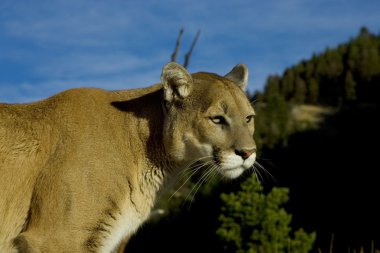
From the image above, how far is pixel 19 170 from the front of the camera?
6.86m

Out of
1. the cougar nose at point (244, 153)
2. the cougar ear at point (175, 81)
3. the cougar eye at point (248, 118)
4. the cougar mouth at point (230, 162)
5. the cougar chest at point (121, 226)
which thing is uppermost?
the cougar ear at point (175, 81)

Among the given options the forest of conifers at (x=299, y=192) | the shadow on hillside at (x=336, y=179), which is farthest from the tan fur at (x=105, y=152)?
the shadow on hillside at (x=336, y=179)

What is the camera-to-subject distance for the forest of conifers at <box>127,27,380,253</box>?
2125cm

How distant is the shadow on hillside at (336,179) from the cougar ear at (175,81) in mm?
24291

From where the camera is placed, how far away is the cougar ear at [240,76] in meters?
8.39

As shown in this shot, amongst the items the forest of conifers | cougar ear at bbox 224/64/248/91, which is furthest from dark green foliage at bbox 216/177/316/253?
cougar ear at bbox 224/64/248/91

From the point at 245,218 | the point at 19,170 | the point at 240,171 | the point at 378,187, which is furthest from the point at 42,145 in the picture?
the point at 378,187

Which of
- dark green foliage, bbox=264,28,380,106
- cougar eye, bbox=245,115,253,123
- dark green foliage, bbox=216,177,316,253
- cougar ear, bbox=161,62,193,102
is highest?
dark green foliage, bbox=264,28,380,106

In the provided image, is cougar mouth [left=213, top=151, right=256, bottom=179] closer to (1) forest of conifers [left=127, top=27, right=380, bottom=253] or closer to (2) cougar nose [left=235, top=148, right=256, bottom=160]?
(2) cougar nose [left=235, top=148, right=256, bottom=160]

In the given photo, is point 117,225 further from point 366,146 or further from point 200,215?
point 366,146

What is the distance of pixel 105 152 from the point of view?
7.05 m

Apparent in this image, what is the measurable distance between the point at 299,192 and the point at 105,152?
34877 mm

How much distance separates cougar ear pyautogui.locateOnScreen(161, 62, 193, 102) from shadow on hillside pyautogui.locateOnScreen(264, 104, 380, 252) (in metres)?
24.3

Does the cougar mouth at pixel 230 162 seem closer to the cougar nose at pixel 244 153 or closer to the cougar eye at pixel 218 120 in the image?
the cougar nose at pixel 244 153
